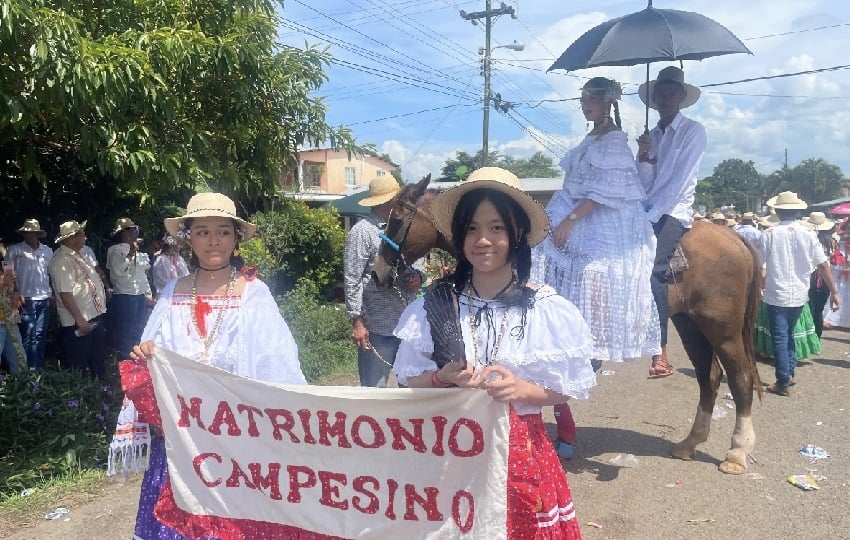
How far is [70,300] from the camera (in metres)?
6.84

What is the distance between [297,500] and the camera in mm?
2605

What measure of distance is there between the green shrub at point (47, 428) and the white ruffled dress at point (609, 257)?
11.8ft

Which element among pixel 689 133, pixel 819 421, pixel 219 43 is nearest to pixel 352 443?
pixel 689 133

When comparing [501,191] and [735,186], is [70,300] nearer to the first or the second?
[501,191]

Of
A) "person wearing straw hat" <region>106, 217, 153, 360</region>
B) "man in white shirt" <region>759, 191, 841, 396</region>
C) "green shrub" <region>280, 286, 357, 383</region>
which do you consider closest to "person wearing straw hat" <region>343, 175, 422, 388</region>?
"green shrub" <region>280, 286, 357, 383</region>

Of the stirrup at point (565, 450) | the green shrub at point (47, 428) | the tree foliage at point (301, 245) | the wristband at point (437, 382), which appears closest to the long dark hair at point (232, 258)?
the wristband at point (437, 382)

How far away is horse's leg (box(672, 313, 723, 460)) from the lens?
505cm

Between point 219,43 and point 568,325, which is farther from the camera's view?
point 219,43

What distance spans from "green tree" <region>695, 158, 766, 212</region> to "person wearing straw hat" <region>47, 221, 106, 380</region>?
76.3m

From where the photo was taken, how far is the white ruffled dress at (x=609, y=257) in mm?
4062

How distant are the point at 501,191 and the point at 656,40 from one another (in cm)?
274

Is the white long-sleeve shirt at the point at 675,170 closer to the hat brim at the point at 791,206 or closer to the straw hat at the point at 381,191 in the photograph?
the straw hat at the point at 381,191

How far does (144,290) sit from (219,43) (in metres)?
4.39

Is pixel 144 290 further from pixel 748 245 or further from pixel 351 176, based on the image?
pixel 351 176
